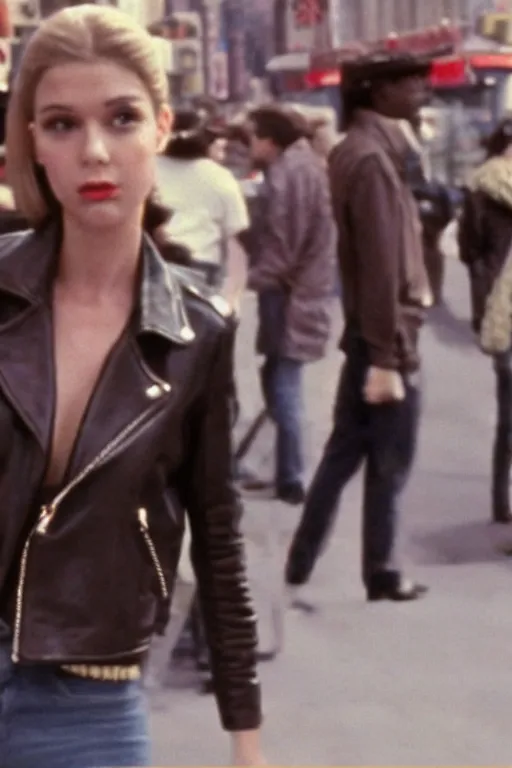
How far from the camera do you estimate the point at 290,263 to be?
684cm

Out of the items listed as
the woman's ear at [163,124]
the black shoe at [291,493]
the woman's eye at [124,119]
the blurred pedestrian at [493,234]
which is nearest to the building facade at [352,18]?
the black shoe at [291,493]

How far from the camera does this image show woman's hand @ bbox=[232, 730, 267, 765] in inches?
75.1

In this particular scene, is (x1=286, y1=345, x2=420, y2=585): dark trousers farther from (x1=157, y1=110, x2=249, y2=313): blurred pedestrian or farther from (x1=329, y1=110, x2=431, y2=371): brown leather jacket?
(x1=157, y1=110, x2=249, y2=313): blurred pedestrian

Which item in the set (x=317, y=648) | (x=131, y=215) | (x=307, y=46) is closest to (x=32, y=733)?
(x=131, y=215)

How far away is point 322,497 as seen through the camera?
537 cm

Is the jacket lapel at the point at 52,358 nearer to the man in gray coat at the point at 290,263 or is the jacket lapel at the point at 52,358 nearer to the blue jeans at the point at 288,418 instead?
the man in gray coat at the point at 290,263

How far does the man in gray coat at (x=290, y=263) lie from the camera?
22.3 ft

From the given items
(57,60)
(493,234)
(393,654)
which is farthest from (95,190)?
(493,234)

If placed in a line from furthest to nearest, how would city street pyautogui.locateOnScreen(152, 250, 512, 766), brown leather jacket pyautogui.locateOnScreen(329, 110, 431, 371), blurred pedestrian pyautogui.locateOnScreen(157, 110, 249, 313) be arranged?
blurred pedestrian pyautogui.locateOnScreen(157, 110, 249, 313), brown leather jacket pyautogui.locateOnScreen(329, 110, 431, 371), city street pyautogui.locateOnScreen(152, 250, 512, 766)

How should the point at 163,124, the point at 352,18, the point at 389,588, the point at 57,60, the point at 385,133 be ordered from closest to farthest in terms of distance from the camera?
the point at 57,60 → the point at 163,124 → the point at 385,133 → the point at 389,588 → the point at 352,18

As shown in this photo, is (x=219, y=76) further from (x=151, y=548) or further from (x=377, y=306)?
(x=151, y=548)

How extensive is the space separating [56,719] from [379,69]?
354cm

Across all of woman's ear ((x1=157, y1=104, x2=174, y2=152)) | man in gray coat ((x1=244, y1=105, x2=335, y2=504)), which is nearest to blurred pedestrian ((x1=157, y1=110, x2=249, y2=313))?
man in gray coat ((x1=244, y1=105, x2=335, y2=504))

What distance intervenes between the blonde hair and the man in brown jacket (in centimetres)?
309
